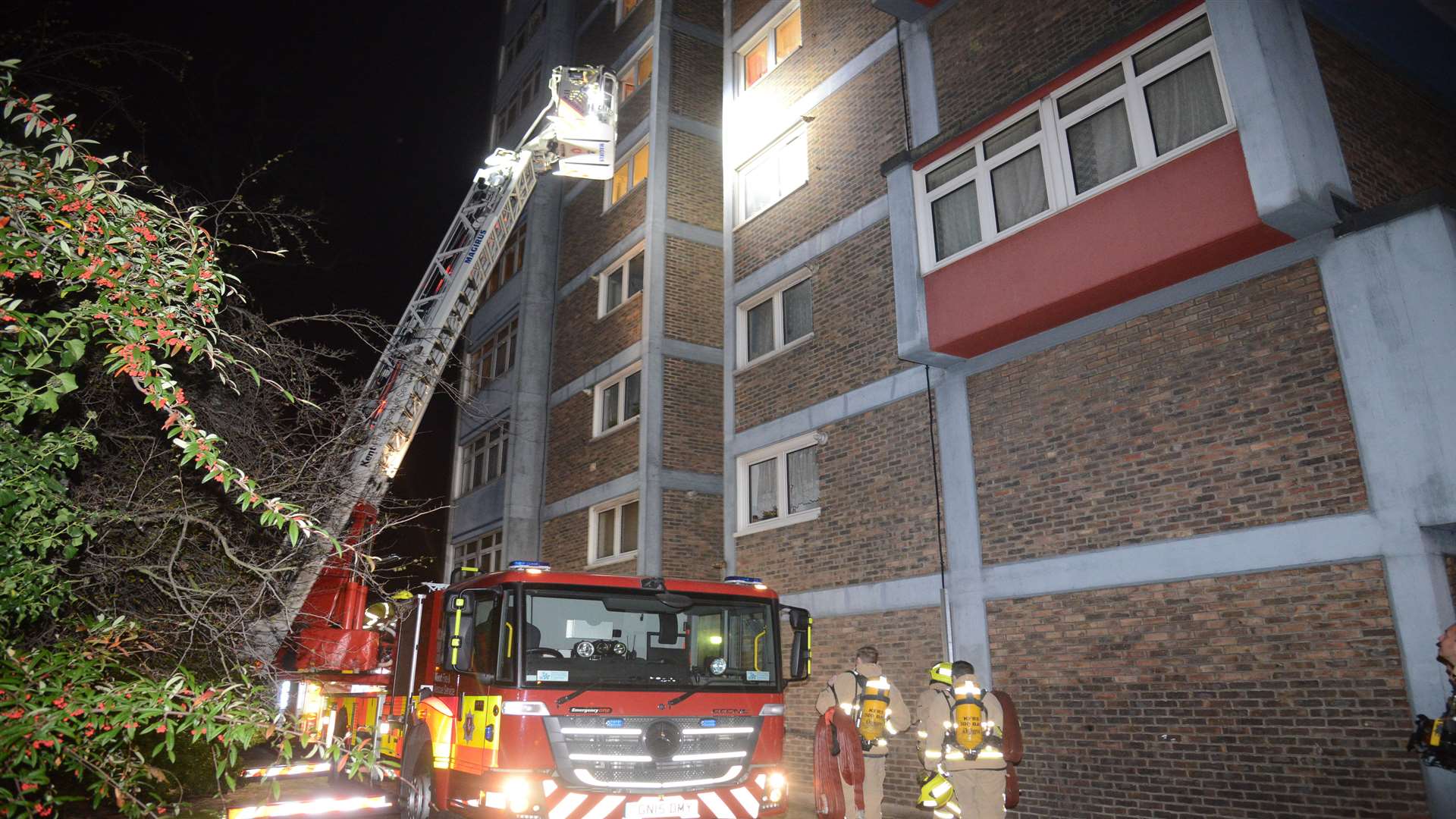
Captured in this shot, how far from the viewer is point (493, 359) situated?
80.5 feet

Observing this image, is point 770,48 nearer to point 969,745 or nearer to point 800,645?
point 800,645

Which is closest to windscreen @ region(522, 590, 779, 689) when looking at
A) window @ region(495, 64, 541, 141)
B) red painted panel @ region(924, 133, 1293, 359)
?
red painted panel @ region(924, 133, 1293, 359)

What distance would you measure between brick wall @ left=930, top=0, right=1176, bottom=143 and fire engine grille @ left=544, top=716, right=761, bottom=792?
300 inches

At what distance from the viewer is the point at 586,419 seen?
19.8 meters

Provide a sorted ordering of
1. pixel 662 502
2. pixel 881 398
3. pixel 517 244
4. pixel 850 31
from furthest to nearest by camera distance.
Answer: pixel 517 244 → pixel 662 502 → pixel 850 31 → pixel 881 398

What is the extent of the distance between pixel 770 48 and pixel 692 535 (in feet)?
31.2

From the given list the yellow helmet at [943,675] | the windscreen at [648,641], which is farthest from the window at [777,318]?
the yellow helmet at [943,675]

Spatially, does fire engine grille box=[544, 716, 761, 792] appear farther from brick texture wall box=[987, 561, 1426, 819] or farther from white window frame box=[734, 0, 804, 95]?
white window frame box=[734, 0, 804, 95]

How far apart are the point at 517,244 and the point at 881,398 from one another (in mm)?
15225

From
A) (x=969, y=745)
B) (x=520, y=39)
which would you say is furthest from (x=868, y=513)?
(x=520, y=39)

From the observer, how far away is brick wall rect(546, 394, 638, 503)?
17.8 m

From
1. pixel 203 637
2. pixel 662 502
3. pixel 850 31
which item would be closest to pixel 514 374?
pixel 662 502

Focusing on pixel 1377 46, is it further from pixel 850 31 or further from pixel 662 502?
pixel 662 502

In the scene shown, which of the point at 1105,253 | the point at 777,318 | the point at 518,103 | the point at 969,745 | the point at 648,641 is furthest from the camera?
the point at 518,103
